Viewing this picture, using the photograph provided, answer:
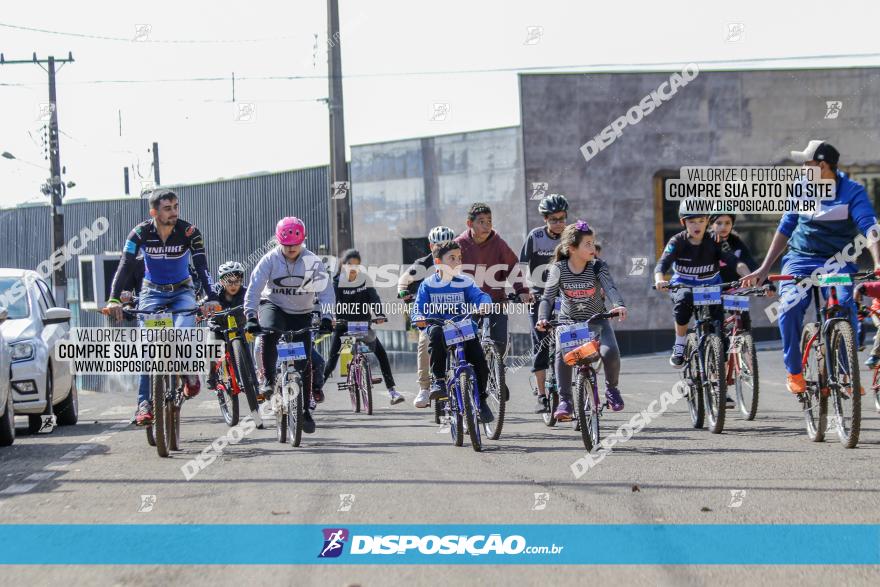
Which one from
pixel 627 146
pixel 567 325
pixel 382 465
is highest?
pixel 627 146

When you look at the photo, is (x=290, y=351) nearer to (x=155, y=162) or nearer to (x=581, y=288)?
(x=581, y=288)

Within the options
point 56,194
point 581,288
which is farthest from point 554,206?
point 56,194

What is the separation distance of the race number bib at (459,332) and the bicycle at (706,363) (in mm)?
1885

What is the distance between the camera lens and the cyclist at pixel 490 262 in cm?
1155

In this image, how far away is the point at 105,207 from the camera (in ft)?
167

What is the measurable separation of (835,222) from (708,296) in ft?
4.61

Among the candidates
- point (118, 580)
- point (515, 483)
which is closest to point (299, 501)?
point (515, 483)

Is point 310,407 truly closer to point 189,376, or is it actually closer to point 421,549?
point 189,376

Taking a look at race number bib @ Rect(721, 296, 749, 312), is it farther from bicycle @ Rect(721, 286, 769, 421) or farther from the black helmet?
the black helmet

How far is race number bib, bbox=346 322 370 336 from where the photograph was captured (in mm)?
14875

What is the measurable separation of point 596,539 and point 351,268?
32.0ft

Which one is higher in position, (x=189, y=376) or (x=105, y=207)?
(x=105, y=207)

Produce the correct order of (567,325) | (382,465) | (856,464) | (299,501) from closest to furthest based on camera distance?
(299,501) → (856,464) → (382,465) → (567,325)

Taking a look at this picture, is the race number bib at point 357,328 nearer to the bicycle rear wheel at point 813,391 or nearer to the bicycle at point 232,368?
the bicycle at point 232,368
